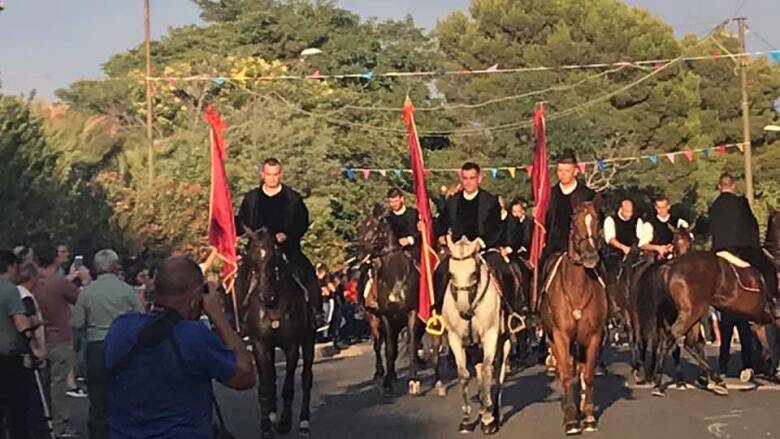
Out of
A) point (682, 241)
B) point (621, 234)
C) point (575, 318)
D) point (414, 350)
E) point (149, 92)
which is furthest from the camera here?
point (149, 92)

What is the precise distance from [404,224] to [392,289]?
112 centimetres

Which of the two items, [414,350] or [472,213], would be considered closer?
[472,213]

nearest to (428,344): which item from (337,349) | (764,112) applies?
(337,349)

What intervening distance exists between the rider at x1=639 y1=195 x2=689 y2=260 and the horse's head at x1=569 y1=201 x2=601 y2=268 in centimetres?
607

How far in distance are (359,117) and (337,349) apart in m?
28.2

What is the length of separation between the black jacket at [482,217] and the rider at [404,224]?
8.79 feet

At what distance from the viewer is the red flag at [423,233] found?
727 inches

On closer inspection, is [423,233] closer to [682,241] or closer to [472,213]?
[472,213]

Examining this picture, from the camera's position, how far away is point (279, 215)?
51.9 ft

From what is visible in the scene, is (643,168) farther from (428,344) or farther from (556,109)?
(428,344)

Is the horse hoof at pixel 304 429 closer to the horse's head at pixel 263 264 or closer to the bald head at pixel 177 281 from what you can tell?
the horse's head at pixel 263 264

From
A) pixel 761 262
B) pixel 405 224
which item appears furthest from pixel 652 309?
pixel 405 224

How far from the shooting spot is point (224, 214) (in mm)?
15586

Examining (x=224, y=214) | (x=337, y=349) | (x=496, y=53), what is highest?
(x=496, y=53)
